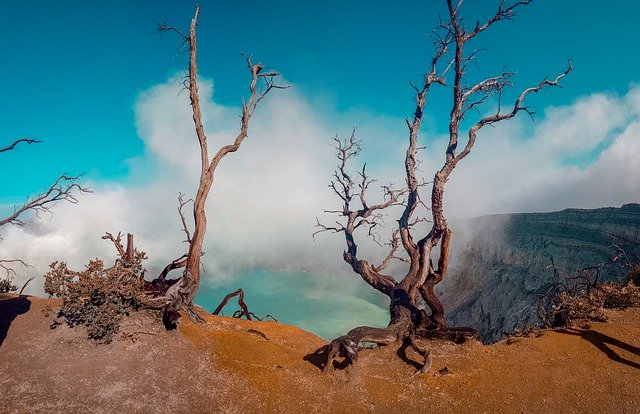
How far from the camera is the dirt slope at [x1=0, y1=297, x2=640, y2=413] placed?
27.2 ft

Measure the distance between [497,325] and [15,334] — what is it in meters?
55.4

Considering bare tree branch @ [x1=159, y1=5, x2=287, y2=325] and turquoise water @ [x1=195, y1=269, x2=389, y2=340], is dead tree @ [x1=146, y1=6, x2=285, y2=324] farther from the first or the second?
turquoise water @ [x1=195, y1=269, x2=389, y2=340]

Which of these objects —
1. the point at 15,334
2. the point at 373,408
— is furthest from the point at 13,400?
the point at 373,408

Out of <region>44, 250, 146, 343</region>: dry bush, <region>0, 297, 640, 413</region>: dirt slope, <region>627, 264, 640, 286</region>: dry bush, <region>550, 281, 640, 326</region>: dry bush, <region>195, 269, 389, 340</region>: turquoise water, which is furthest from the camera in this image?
<region>195, 269, 389, 340</region>: turquoise water

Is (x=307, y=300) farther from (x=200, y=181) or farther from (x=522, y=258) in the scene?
(x=200, y=181)

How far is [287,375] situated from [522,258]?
215 ft

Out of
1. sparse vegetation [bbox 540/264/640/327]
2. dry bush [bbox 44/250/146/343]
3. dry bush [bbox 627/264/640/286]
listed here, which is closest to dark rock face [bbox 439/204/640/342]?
dry bush [bbox 627/264/640/286]

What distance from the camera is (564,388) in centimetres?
877

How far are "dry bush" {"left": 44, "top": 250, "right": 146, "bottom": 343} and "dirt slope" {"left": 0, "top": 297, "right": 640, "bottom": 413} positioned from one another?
39 centimetres

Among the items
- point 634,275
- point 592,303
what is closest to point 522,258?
point 634,275

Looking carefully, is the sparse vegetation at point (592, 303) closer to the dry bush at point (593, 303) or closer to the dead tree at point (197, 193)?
the dry bush at point (593, 303)

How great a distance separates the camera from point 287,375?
32.3ft

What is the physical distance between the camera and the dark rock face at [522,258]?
48.5 meters

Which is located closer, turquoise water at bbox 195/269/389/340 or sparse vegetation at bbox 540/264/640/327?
sparse vegetation at bbox 540/264/640/327
